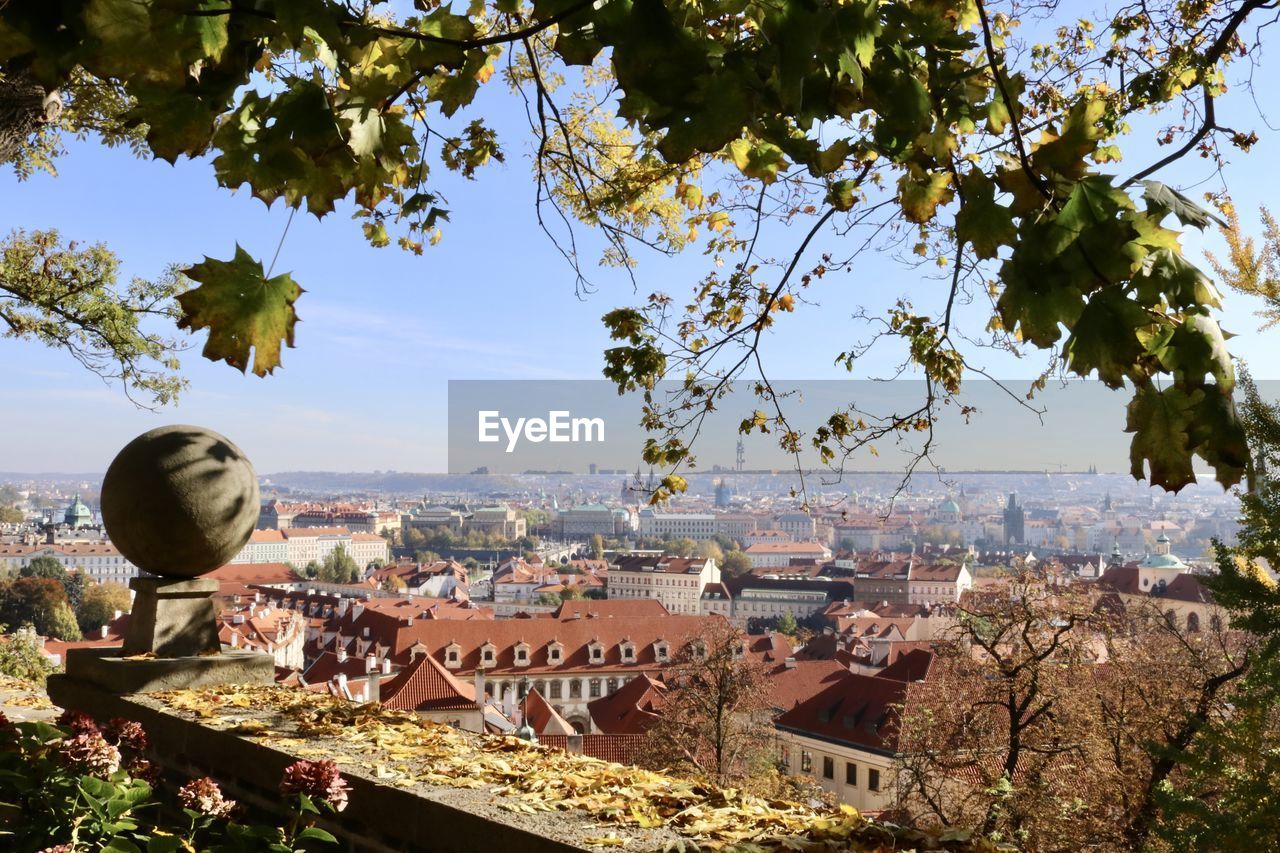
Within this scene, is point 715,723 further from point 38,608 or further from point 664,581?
point 664,581

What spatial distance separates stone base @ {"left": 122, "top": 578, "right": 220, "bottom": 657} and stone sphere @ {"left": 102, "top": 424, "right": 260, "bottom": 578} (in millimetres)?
82

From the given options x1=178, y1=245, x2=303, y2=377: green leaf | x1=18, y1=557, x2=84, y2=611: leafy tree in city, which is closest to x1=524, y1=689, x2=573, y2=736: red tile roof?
x1=178, y1=245, x2=303, y2=377: green leaf

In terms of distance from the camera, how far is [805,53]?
4.81 ft

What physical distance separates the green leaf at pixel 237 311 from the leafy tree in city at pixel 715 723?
21272 mm

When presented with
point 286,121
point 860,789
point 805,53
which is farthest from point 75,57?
point 860,789

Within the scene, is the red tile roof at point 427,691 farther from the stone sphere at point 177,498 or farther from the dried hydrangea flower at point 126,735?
the dried hydrangea flower at point 126,735

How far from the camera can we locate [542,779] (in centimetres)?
284

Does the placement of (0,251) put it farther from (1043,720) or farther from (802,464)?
(1043,720)

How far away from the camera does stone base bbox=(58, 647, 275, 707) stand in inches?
163

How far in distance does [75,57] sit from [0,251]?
452 inches

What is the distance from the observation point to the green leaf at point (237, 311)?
1.60 meters

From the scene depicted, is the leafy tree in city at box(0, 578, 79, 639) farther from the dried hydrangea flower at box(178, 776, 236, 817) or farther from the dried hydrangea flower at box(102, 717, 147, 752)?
the dried hydrangea flower at box(178, 776, 236, 817)

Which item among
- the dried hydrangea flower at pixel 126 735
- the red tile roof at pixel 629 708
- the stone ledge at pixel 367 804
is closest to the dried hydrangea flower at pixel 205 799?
the stone ledge at pixel 367 804

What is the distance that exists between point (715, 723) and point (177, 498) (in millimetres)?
19940
